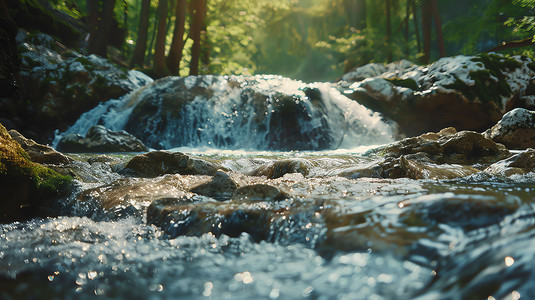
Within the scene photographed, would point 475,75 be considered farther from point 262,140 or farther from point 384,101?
point 262,140

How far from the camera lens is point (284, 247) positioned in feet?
5.85

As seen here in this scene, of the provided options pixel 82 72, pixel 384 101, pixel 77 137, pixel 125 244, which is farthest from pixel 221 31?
pixel 125 244

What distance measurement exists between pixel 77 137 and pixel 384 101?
10617 millimetres

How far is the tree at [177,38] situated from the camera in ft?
47.7

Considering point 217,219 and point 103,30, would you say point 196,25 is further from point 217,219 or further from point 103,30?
point 217,219

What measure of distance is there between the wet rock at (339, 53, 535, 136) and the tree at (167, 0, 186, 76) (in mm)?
7891

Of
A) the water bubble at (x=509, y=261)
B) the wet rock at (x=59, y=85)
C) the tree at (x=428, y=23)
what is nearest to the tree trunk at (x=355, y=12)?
the tree at (x=428, y=23)

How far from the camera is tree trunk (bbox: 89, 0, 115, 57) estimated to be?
547 inches

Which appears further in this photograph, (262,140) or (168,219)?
(262,140)

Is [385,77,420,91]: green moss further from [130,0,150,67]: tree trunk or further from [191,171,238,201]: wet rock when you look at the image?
[130,0,150,67]: tree trunk

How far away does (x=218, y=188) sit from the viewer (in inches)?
115

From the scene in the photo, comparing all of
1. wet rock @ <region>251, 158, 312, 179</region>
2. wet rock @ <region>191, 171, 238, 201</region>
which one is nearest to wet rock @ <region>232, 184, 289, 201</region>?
wet rock @ <region>191, 171, 238, 201</region>

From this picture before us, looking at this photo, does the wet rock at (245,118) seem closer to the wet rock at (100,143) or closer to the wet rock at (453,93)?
the wet rock at (453,93)

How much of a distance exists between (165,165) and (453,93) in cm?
1067
